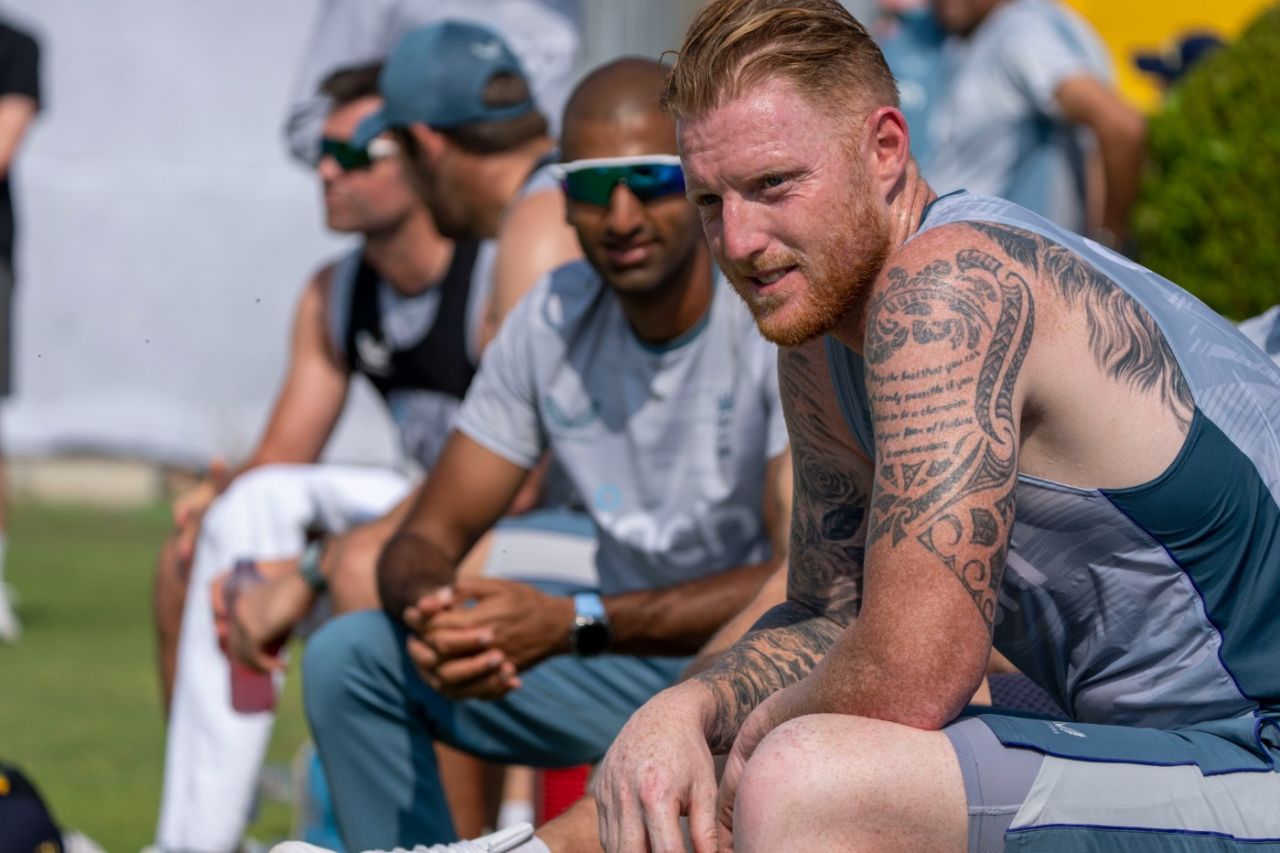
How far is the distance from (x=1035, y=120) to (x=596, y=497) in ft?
10.2

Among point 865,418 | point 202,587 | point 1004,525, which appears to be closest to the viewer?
point 1004,525

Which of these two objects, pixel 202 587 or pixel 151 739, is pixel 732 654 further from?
pixel 151 739

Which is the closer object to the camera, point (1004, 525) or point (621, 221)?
point (1004, 525)

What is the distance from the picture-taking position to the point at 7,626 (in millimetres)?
7547

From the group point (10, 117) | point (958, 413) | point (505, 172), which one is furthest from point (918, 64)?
point (958, 413)

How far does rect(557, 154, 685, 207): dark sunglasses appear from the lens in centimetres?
375

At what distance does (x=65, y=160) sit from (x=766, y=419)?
9.91 m

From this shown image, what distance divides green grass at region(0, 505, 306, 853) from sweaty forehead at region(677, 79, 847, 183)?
9.67 feet

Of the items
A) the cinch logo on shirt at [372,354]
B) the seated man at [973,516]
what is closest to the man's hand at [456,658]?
the seated man at [973,516]

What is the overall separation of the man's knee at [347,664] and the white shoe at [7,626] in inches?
164

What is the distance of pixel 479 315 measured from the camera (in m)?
4.95

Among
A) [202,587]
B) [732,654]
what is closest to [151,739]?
[202,587]

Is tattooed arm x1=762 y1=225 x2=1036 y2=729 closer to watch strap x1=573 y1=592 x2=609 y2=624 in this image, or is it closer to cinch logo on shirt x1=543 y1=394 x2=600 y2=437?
watch strap x1=573 y1=592 x2=609 y2=624

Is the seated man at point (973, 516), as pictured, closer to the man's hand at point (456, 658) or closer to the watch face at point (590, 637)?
the man's hand at point (456, 658)
